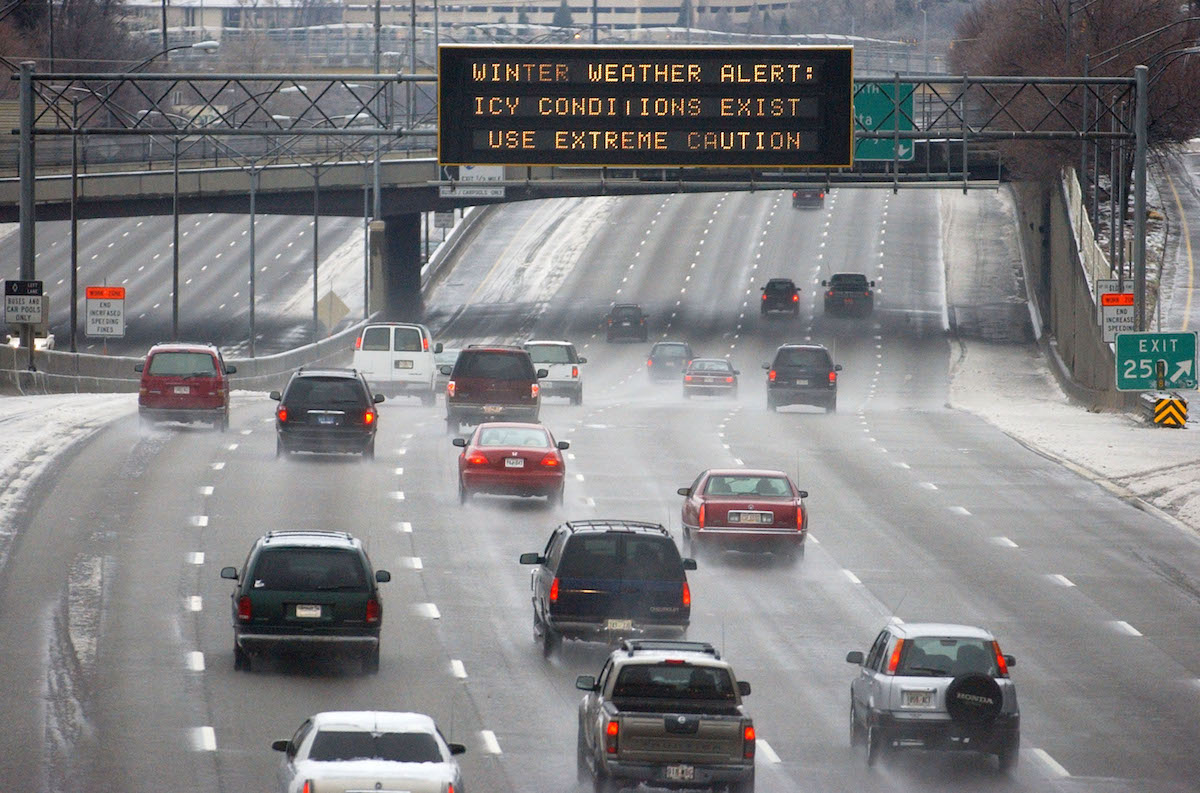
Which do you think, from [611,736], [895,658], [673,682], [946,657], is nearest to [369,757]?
[611,736]

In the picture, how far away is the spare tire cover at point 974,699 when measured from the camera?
17.8 metres

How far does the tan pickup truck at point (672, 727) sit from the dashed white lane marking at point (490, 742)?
206 centimetres

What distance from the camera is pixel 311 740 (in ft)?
45.5

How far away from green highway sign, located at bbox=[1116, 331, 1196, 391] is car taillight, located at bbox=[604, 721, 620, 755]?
27.8m

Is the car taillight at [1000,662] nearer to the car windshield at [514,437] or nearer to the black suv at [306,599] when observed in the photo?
the black suv at [306,599]

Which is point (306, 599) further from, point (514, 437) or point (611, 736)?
point (514, 437)

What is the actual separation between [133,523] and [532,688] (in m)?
11.9

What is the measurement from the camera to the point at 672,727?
16.1m

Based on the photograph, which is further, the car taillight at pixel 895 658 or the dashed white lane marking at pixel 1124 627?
the dashed white lane marking at pixel 1124 627

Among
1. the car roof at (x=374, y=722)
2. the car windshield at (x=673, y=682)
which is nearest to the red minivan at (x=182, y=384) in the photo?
the car windshield at (x=673, y=682)

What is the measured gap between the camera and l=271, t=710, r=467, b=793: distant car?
1332cm

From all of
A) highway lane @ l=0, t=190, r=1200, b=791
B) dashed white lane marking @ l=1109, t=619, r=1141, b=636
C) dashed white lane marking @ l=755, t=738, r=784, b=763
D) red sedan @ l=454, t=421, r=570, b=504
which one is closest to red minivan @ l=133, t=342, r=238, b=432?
highway lane @ l=0, t=190, r=1200, b=791

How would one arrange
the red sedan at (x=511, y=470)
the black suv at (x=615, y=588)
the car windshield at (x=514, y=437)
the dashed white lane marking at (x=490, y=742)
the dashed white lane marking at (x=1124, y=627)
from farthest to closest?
1. the car windshield at (x=514, y=437)
2. the red sedan at (x=511, y=470)
3. the dashed white lane marking at (x=1124, y=627)
4. the black suv at (x=615, y=588)
5. the dashed white lane marking at (x=490, y=742)

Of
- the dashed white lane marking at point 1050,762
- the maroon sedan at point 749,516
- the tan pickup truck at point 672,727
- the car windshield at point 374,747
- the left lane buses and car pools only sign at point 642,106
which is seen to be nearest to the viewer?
the car windshield at point 374,747
